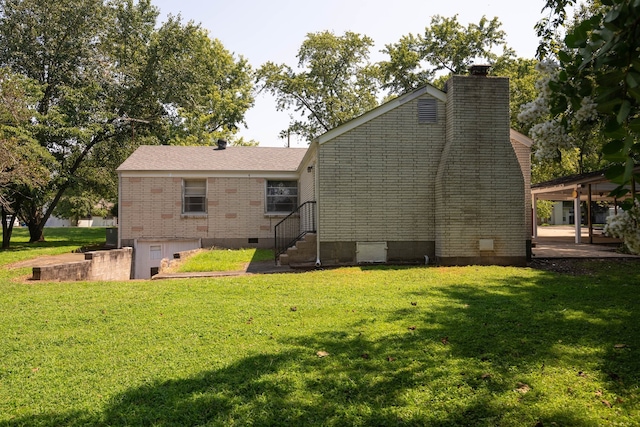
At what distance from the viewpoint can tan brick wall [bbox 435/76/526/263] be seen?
10992 mm

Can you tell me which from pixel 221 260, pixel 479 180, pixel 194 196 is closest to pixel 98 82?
pixel 194 196

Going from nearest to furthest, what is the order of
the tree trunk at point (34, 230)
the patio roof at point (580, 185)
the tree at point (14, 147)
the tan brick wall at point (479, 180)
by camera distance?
the tan brick wall at point (479, 180)
the tree at point (14, 147)
the patio roof at point (580, 185)
the tree trunk at point (34, 230)

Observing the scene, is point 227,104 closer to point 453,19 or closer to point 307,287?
point 453,19

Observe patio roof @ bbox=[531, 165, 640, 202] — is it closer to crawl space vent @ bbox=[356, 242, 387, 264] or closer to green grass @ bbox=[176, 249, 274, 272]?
crawl space vent @ bbox=[356, 242, 387, 264]

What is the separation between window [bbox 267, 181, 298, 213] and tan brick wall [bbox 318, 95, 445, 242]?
6264 mm

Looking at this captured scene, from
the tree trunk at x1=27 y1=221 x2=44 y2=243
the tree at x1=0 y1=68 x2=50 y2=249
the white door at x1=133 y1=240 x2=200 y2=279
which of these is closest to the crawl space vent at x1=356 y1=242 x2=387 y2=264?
the white door at x1=133 y1=240 x2=200 y2=279

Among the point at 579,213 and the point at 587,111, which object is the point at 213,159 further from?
the point at 579,213

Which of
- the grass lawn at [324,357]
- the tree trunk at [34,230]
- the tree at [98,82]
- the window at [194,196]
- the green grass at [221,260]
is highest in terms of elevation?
the tree at [98,82]

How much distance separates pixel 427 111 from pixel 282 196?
782 cm

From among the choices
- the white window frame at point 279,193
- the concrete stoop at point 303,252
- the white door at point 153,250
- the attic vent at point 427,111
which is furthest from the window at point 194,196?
the attic vent at point 427,111

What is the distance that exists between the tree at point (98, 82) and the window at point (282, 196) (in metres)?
10.7

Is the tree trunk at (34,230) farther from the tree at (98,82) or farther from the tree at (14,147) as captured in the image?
the tree at (14,147)

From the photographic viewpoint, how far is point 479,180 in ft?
36.3

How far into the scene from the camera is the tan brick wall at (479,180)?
11.0 metres
